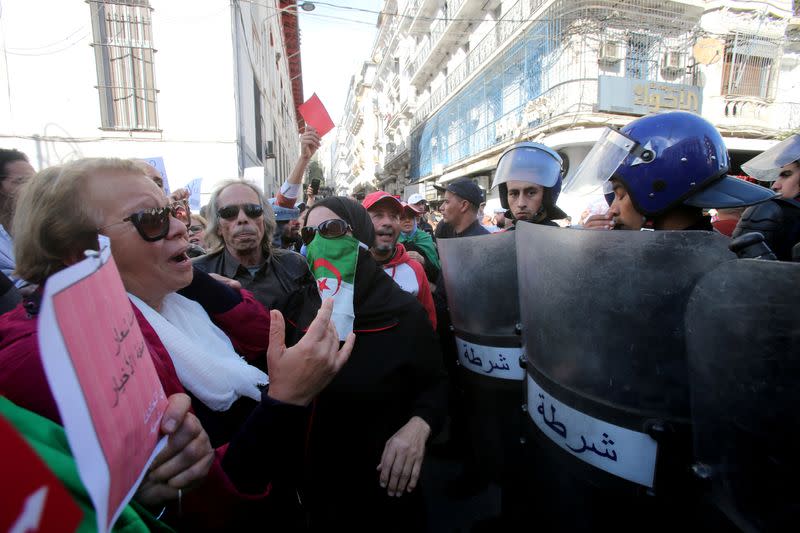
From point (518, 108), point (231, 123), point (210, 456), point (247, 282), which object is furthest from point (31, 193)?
point (518, 108)

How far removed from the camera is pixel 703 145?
1646mm

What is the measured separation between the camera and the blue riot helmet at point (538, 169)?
109 inches

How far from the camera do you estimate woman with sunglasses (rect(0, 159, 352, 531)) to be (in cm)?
105

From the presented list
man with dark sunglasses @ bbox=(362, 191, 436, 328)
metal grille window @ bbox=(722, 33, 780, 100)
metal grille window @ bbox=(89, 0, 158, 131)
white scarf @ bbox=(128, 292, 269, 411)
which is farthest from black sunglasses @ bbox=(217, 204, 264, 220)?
metal grille window @ bbox=(722, 33, 780, 100)

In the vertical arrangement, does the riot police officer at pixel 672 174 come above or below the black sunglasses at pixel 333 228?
above

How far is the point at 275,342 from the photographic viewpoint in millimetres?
1141

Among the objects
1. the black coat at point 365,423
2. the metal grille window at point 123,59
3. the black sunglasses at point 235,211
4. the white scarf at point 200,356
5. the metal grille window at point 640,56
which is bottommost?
the black coat at point 365,423

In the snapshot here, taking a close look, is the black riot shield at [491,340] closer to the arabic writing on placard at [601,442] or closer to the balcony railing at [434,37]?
the arabic writing on placard at [601,442]

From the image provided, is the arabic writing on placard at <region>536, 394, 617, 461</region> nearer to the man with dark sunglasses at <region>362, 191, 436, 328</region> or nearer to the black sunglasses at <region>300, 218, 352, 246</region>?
the black sunglasses at <region>300, 218, 352, 246</region>

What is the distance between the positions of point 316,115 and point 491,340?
3.62 meters

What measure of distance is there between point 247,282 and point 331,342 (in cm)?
182

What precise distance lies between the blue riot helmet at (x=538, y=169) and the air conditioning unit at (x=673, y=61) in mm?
14222

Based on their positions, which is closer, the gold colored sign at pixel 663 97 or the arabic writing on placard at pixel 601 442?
the arabic writing on placard at pixel 601 442

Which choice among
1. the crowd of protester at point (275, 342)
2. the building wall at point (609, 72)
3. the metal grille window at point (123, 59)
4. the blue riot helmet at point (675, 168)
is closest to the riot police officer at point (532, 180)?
the crowd of protester at point (275, 342)
